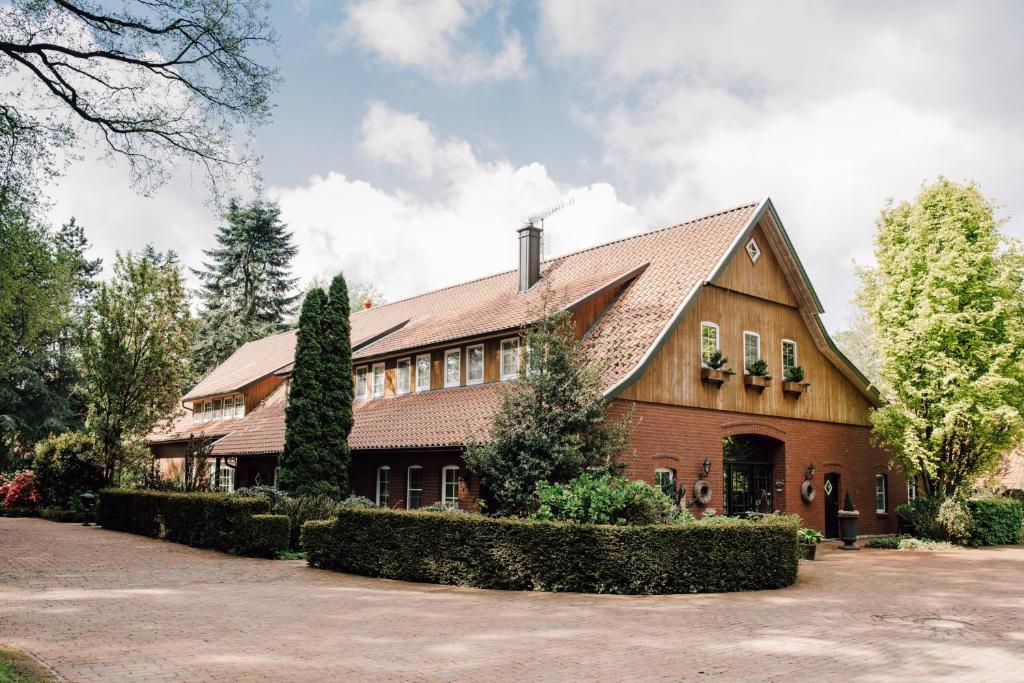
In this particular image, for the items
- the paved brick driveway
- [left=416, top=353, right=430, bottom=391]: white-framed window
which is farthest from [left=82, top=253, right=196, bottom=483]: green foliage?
the paved brick driveway

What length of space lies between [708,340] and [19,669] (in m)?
16.6

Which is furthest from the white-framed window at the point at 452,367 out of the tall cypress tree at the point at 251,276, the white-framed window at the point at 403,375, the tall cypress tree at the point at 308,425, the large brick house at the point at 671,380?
the tall cypress tree at the point at 251,276

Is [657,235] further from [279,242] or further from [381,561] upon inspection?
[279,242]

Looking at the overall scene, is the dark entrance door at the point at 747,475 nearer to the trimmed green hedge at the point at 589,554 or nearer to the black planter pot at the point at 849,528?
the black planter pot at the point at 849,528

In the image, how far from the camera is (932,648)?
353 inches

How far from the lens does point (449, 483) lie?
2041 centimetres

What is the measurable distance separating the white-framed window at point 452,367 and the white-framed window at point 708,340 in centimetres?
687

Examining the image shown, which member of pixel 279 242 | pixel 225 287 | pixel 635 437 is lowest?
pixel 635 437

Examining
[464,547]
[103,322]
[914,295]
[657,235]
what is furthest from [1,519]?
[914,295]

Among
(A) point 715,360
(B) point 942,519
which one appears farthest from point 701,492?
(B) point 942,519

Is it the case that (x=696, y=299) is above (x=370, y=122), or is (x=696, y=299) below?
below

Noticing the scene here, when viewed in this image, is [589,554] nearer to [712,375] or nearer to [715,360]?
[712,375]

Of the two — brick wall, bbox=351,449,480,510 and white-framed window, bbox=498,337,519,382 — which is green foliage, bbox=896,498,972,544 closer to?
white-framed window, bbox=498,337,519,382

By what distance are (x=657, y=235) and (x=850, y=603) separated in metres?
13.6
